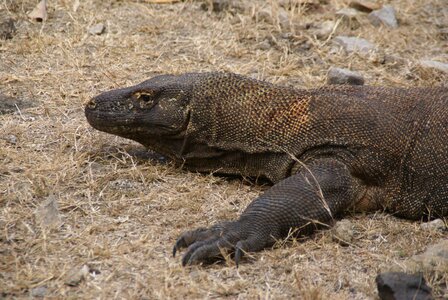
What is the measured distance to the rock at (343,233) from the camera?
492 centimetres

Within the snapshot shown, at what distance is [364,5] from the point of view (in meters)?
8.45

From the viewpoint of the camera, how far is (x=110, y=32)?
7.86 metres

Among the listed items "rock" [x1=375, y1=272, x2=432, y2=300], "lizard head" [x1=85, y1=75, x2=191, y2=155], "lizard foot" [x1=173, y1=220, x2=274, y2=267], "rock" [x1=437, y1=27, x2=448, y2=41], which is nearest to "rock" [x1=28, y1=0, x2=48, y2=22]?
"lizard head" [x1=85, y1=75, x2=191, y2=155]

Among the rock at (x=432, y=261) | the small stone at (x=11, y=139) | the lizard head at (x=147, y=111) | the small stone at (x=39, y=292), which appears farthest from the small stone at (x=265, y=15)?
the small stone at (x=39, y=292)

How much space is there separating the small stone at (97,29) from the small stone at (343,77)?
2.13m

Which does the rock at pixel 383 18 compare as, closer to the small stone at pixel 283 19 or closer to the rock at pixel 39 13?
the small stone at pixel 283 19

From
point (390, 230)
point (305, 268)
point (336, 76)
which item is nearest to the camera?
point (305, 268)

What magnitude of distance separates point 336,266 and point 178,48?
11.6 ft

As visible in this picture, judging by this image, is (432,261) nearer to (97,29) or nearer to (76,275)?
(76,275)

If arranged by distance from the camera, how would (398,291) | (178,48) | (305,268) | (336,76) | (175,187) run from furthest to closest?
(178,48) → (336,76) → (175,187) → (305,268) → (398,291)

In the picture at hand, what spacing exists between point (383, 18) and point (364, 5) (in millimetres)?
251

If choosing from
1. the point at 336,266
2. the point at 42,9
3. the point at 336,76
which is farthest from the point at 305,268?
the point at 42,9

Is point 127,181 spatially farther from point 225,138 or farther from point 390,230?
point 390,230

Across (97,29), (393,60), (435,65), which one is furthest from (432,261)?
(97,29)
